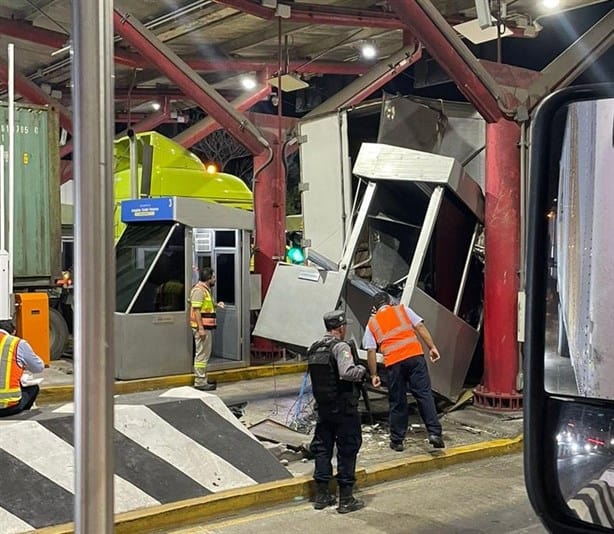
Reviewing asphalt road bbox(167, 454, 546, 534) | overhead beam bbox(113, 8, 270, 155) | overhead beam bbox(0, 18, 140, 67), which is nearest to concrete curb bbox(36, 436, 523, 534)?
asphalt road bbox(167, 454, 546, 534)

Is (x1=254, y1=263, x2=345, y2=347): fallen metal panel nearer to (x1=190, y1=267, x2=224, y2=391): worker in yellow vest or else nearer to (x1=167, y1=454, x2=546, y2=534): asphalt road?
(x1=190, y1=267, x2=224, y2=391): worker in yellow vest

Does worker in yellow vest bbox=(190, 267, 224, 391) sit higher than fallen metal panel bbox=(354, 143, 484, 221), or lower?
lower

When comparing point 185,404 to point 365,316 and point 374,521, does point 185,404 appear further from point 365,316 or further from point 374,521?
point 365,316

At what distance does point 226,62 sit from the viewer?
15.2 meters

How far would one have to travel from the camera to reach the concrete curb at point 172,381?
34.4 feet

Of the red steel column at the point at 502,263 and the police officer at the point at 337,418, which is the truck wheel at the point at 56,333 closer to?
the red steel column at the point at 502,263

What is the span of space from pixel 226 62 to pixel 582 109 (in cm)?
1411

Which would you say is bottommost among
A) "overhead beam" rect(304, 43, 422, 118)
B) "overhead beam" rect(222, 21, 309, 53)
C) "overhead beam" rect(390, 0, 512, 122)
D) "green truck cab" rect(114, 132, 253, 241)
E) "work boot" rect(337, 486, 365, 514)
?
"work boot" rect(337, 486, 365, 514)

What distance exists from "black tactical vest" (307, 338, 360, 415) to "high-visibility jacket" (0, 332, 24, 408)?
2.66m

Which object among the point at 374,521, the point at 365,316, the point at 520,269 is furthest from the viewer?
the point at 365,316

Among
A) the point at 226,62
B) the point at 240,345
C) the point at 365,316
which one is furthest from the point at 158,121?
the point at 365,316

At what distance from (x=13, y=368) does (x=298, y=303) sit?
3636 mm

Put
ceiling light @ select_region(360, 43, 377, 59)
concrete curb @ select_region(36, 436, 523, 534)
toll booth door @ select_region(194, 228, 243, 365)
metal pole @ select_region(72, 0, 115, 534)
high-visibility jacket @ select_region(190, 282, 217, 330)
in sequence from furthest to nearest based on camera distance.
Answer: ceiling light @ select_region(360, 43, 377, 59)
toll booth door @ select_region(194, 228, 243, 365)
high-visibility jacket @ select_region(190, 282, 217, 330)
concrete curb @ select_region(36, 436, 523, 534)
metal pole @ select_region(72, 0, 115, 534)

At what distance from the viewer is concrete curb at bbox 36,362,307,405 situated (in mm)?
10484
